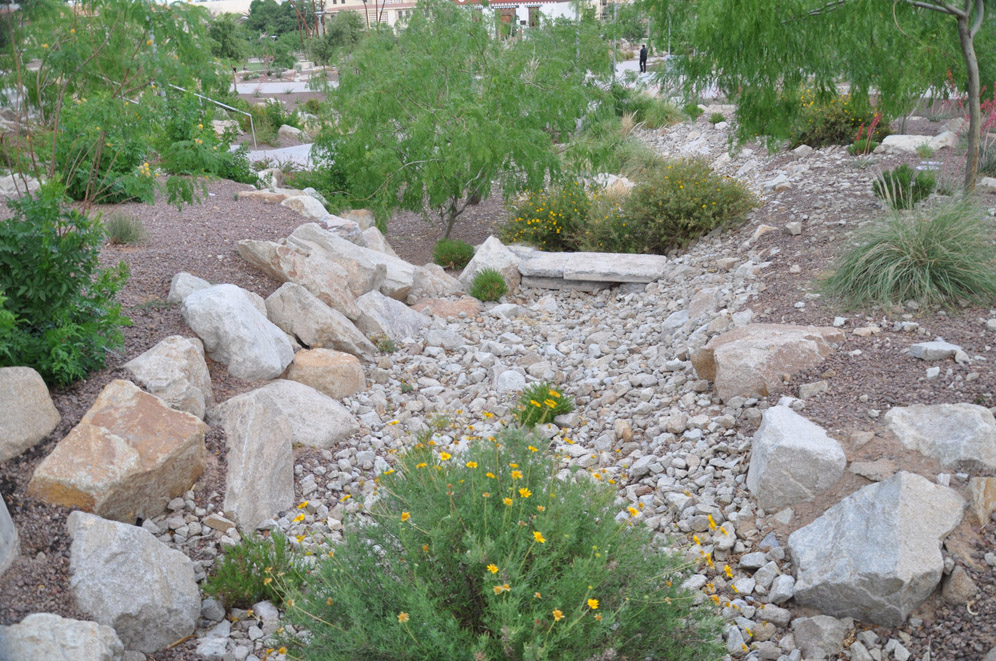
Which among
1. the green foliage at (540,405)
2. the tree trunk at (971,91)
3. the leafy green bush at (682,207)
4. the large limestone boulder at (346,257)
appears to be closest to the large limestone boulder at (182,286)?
the large limestone boulder at (346,257)

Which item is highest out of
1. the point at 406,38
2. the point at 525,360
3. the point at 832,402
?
the point at 406,38

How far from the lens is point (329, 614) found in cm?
272

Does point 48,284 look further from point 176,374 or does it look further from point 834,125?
point 834,125

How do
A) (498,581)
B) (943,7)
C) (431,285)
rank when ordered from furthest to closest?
(431,285) → (943,7) → (498,581)

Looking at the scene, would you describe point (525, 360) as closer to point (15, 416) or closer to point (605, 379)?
point (605, 379)

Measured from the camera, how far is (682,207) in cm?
888

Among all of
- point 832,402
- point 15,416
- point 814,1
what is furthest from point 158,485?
point 814,1

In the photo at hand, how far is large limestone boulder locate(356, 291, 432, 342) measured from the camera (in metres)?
6.94

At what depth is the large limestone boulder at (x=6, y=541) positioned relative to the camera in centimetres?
331

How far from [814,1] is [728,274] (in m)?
2.38

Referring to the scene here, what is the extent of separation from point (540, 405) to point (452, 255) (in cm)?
444

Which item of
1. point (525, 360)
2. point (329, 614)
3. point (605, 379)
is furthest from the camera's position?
point (525, 360)

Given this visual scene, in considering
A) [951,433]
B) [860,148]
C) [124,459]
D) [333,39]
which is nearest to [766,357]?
[951,433]

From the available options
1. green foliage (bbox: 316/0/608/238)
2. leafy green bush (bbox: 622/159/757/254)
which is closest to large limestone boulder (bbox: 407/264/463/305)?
green foliage (bbox: 316/0/608/238)
